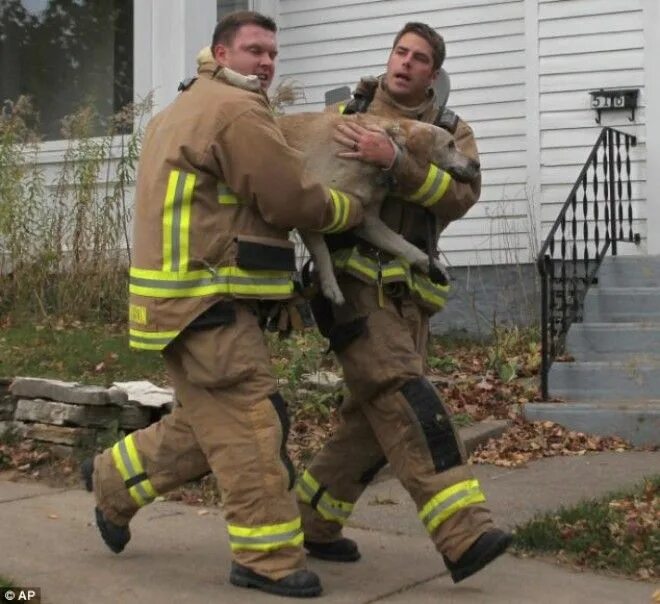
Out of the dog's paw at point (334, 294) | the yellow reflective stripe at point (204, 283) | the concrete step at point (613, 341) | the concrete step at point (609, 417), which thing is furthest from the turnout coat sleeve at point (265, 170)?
the concrete step at point (613, 341)

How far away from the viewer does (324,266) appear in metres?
4.34

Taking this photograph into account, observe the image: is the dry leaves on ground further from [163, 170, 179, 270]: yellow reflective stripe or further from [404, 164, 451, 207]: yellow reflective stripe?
[163, 170, 179, 270]: yellow reflective stripe

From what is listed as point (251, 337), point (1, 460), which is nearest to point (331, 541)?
point (251, 337)

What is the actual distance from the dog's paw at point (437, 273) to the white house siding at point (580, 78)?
526cm

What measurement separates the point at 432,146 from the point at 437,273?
448 mm

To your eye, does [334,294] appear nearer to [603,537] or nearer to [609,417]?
[603,537]

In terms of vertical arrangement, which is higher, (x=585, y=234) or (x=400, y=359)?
(x=585, y=234)

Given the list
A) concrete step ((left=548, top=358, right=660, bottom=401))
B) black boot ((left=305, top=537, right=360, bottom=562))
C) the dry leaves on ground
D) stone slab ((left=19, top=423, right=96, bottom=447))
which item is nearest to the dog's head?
black boot ((left=305, top=537, right=360, bottom=562))

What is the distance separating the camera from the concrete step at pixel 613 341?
25.8 feet

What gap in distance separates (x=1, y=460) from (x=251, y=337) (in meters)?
2.75

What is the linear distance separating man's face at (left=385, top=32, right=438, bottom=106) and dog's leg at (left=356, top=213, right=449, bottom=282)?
520mm

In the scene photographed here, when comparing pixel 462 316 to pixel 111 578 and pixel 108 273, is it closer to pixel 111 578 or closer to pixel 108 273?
pixel 108 273

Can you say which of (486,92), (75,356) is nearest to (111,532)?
(75,356)

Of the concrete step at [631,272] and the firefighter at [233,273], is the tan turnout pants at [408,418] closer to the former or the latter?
the firefighter at [233,273]
